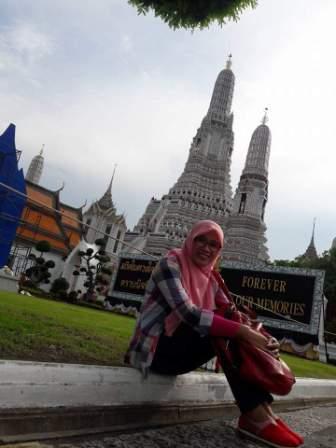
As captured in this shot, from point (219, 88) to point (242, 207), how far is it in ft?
54.1

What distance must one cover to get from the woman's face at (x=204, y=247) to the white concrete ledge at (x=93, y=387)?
0.63m

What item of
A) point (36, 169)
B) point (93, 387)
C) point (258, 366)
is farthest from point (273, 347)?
point (36, 169)

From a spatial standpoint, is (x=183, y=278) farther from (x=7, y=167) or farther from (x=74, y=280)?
(x=74, y=280)

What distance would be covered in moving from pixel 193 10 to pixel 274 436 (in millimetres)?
4703

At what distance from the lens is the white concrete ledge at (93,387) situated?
1.47 m

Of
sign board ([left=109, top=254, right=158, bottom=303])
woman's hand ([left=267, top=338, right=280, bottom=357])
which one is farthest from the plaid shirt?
sign board ([left=109, top=254, right=158, bottom=303])

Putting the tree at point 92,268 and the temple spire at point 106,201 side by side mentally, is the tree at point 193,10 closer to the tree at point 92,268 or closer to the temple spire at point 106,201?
the tree at point 92,268

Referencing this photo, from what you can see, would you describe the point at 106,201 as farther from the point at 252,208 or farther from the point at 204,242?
the point at 204,242

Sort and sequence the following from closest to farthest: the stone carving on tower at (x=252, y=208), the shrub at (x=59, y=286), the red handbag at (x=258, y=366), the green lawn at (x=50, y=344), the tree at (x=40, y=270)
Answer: the red handbag at (x=258, y=366)
the green lawn at (x=50, y=344)
the shrub at (x=59, y=286)
the tree at (x=40, y=270)
the stone carving on tower at (x=252, y=208)

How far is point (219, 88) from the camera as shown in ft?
167

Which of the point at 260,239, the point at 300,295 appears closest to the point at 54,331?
the point at 300,295

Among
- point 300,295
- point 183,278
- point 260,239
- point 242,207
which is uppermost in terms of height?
point 242,207

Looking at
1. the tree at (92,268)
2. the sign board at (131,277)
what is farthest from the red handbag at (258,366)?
the tree at (92,268)

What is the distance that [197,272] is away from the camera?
224cm
